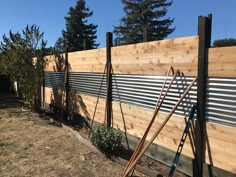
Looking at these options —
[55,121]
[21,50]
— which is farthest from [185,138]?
[21,50]

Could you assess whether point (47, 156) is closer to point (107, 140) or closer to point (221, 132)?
point (107, 140)

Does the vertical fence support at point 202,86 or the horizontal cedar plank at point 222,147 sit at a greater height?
the vertical fence support at point 202,86

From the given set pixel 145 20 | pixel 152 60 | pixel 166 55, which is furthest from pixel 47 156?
pixel 145 20

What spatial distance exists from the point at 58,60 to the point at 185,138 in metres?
6.27

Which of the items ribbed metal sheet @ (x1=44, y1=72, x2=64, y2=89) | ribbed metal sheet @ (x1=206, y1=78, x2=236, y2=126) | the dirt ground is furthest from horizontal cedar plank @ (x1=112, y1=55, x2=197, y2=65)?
ribbed metal sheet @ (x1=44, y1=72, x2=64, y2=89)

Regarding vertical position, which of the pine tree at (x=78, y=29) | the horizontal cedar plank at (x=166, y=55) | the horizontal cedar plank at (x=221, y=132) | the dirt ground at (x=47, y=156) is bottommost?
the dirt ground at (x=47, y=156)

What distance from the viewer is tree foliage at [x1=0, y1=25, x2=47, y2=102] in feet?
32.4

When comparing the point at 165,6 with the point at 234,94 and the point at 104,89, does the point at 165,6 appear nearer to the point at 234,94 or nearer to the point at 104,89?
the point at 104,89

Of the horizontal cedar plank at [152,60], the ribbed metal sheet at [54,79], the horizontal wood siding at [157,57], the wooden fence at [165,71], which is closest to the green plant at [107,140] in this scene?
the wooden fence at [165,71]

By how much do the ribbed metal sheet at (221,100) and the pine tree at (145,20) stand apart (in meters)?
29.9

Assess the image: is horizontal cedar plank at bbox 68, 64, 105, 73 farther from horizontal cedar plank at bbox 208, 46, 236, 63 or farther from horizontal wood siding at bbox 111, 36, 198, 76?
horizontal cedar plank at bbox 208, 46, 236, 63

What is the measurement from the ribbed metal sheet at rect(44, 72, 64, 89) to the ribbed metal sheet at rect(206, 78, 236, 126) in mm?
6292

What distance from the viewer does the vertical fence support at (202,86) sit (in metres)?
4.01

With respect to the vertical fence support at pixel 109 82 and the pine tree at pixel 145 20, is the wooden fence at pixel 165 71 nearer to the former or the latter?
the vertical fence support at pixel 109 82
